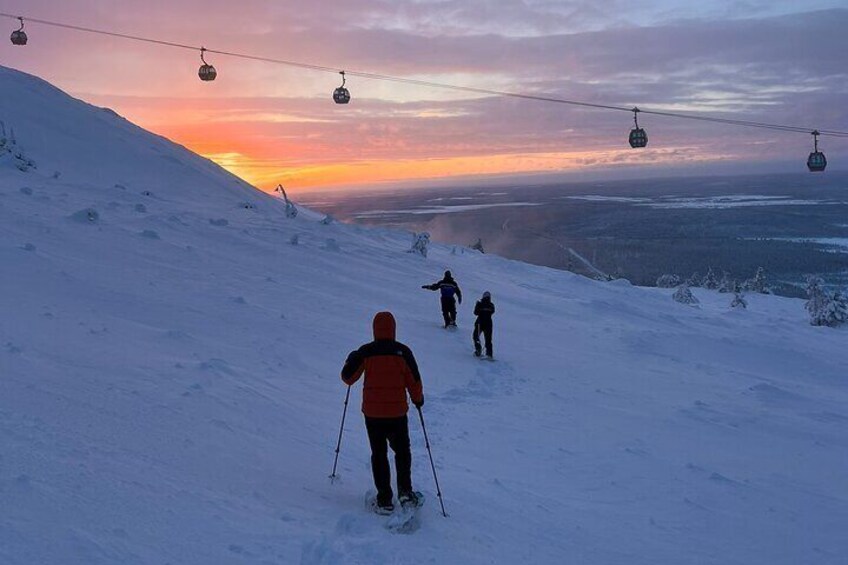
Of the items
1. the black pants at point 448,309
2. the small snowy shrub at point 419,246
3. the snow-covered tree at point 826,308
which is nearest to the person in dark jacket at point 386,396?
the black pants at point 448,309

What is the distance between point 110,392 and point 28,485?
2161 mm

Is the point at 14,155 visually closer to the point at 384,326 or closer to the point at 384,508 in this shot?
the point at 384,326

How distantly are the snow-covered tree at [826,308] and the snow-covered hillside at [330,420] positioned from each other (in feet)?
44.2

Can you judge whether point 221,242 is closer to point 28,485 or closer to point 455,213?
point 28,485

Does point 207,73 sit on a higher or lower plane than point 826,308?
higher

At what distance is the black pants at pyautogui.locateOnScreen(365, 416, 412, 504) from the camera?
216 inches

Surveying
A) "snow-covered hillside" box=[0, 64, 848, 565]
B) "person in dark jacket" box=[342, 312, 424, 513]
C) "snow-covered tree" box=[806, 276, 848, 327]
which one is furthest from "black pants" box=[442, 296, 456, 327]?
"snow-covered tree" box=[806, 276, 848, 327]

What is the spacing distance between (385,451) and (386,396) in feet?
1.58

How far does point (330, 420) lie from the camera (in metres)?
8.16

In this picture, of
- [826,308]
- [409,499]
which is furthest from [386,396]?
[826,308]

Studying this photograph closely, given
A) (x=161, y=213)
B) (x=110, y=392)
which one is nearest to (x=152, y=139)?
(x=161, y=213)

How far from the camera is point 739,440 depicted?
1020cm

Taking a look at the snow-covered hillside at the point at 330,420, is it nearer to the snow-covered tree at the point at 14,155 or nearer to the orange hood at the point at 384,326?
the orange hood at the point at 384,326

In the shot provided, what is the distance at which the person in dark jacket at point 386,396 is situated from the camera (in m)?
5.50
